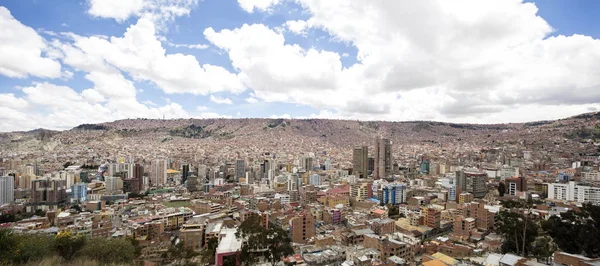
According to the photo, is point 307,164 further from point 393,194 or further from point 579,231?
point 579,231

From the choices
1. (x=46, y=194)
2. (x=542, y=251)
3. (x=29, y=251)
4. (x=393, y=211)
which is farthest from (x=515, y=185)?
(x=46, y=194)

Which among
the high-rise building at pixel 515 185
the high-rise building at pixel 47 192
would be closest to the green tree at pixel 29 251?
the high-rise building at pixel 47 192

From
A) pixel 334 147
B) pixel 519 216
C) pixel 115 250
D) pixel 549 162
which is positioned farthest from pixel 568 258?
pixel 334 147

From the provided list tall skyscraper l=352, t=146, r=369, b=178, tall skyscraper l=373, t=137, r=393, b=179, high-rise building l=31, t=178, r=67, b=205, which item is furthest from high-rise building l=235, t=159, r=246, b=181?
high-rise building l=31, t=178, r=67, b=205

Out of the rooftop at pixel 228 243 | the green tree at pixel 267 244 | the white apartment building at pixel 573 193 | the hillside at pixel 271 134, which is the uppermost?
the hillside at pixel 271 134

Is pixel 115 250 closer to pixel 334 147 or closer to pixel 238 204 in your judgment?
pixel 238 204

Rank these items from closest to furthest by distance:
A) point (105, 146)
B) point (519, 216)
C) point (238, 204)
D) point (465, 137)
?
point (519, 216), point (238, 204), point (105, 146), point (465, 137)

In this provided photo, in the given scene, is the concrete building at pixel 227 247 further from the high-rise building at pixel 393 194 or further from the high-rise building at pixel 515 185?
the high-rise building at pixel 515 185
